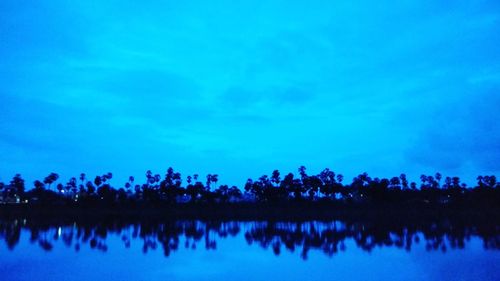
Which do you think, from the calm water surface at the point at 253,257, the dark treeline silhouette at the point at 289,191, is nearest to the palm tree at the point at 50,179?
the dark treeline silhouette at the point at 289,191

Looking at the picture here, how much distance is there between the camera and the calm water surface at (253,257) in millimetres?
15773

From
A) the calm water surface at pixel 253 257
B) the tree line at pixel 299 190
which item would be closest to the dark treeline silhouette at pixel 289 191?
the tree line at pixel 299 190

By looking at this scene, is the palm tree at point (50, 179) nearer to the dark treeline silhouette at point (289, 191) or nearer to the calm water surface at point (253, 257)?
the dark treeline silhouette at point (289, 191)

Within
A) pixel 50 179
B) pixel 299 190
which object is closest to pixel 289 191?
pixel 299 190

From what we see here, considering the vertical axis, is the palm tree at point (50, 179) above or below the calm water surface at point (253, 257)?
above

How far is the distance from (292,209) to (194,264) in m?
47.1

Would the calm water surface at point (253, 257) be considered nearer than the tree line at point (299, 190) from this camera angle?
Yes

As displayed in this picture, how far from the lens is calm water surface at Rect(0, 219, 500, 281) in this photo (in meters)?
15.8

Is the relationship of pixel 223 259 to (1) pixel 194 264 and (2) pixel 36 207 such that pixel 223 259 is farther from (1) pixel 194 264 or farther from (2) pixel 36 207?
(2) pixel 36 207

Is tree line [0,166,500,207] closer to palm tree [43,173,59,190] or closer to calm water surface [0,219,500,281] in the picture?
palm tree [43,173,59,190]

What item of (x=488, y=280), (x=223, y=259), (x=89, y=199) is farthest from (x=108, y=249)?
(x=89, y=199)

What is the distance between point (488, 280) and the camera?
14.0 meters

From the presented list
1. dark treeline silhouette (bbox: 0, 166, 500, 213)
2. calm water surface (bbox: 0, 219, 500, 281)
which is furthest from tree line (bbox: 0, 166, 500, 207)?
calm water surface (bbox: 0, 219, 500, 281)

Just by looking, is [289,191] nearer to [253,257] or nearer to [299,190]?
[299,190]
